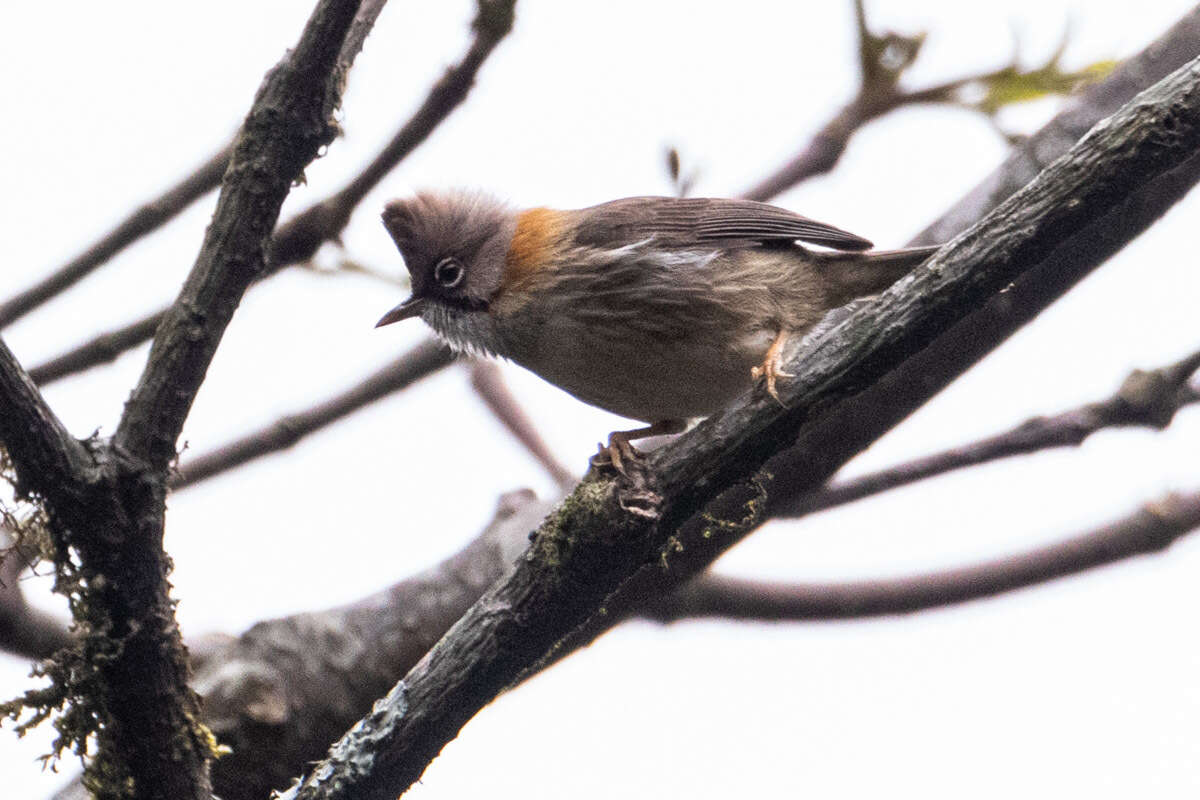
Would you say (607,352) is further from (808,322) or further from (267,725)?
(267,725)

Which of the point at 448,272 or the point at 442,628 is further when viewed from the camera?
the point at 448,272

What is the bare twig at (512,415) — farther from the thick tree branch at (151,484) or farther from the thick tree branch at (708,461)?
the thick tree branch at (151,484)

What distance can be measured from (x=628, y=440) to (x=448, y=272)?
118 centimetres

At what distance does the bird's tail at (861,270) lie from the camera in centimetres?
500

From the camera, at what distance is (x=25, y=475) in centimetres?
261

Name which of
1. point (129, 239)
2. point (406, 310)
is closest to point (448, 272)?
A: point (406, 310)

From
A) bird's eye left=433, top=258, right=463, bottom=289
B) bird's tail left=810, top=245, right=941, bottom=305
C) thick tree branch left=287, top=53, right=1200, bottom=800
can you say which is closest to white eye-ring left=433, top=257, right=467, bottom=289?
bird's eye left=433, top=258, right=463, bottom=289

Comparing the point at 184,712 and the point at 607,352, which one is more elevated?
the point at 607,352

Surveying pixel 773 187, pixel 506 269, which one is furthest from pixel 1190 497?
pixel 506 269

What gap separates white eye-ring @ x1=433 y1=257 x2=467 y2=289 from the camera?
17.4 ft

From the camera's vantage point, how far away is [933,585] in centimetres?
491

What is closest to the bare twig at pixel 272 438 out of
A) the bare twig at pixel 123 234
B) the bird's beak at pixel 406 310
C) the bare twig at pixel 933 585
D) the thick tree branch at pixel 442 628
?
the bird's beak at pixel 406 310

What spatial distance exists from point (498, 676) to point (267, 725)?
1.66 metres

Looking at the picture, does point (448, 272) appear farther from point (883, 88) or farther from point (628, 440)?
point (883, 88)
